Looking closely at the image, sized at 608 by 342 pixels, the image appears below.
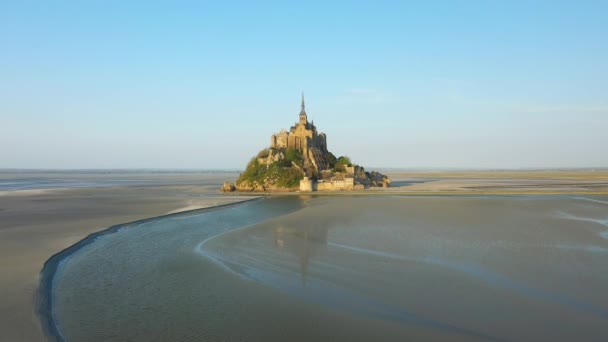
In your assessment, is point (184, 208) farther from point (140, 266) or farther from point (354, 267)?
point (354, 267)

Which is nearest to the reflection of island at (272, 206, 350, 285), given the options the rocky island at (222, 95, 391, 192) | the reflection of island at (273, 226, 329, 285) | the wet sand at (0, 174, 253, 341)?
the reflection of island at (273, 226, 329, 285)

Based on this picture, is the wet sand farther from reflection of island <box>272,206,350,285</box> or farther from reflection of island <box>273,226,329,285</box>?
reflection of island <box>273,226,329,285</box>

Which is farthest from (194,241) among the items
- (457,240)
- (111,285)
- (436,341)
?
(436,341)

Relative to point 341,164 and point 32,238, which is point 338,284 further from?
point 341,164

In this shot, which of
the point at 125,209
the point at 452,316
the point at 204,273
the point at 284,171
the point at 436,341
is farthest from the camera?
the point at 284,171

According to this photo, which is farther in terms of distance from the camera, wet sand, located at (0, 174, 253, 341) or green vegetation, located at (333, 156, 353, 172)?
green vegetation, located at (333, 156, 353, 172)

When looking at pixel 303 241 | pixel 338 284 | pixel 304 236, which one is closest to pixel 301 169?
pixel 304 236

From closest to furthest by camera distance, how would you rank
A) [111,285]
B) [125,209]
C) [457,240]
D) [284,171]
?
[111,285] < [457,240] < [125,209] < [284,171]

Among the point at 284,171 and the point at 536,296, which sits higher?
the point at 284,171

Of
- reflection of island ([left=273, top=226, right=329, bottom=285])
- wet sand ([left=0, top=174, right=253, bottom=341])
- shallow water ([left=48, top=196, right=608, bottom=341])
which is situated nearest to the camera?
shallow water ([left=48, top=196, right=608, bottom=341])

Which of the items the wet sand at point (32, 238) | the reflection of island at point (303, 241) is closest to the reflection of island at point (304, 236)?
the reflection of island at point (303, 241)
